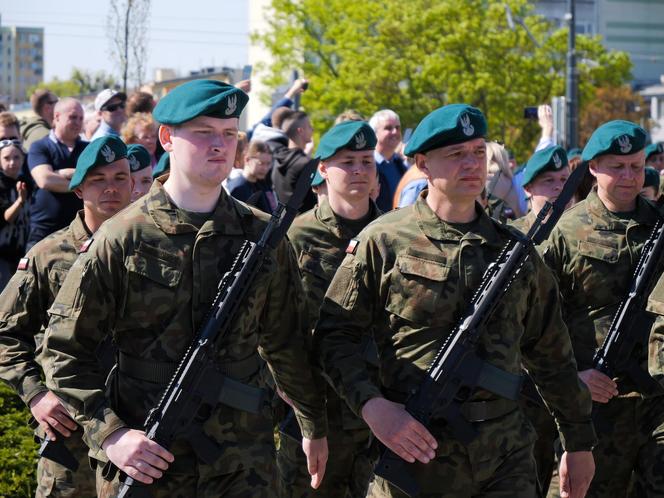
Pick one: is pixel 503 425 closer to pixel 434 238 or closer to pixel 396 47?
pixel 434 238

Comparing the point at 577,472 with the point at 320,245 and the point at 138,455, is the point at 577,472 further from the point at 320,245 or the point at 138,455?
the point at 320,245

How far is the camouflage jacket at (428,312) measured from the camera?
4.83m

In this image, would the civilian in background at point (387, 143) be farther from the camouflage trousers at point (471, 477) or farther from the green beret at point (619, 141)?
the camouflage trousers at point (471, 477)

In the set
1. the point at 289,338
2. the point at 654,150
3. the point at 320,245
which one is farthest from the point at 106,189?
the point at 654,150

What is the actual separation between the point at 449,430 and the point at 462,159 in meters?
1.08

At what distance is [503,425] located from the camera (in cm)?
482

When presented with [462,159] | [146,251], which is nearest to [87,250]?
[146,251]

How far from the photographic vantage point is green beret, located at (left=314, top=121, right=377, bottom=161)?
695 cm

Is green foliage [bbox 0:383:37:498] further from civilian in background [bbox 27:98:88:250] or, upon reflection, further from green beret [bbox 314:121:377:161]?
green beret [bbox 314:121:377:161]

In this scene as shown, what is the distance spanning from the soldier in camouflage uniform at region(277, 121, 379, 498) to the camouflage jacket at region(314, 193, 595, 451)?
1.59m

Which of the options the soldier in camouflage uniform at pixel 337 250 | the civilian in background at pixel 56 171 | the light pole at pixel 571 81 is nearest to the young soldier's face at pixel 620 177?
the soldier in camouflage uniform at pixel 337 250

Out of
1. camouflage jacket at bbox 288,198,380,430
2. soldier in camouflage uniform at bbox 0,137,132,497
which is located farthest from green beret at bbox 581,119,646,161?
soldier in camouflage uniform at bbox 0,137,132,497

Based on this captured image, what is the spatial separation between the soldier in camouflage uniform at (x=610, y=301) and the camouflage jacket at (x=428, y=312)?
140 centimetres

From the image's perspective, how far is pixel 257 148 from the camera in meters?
10.4
